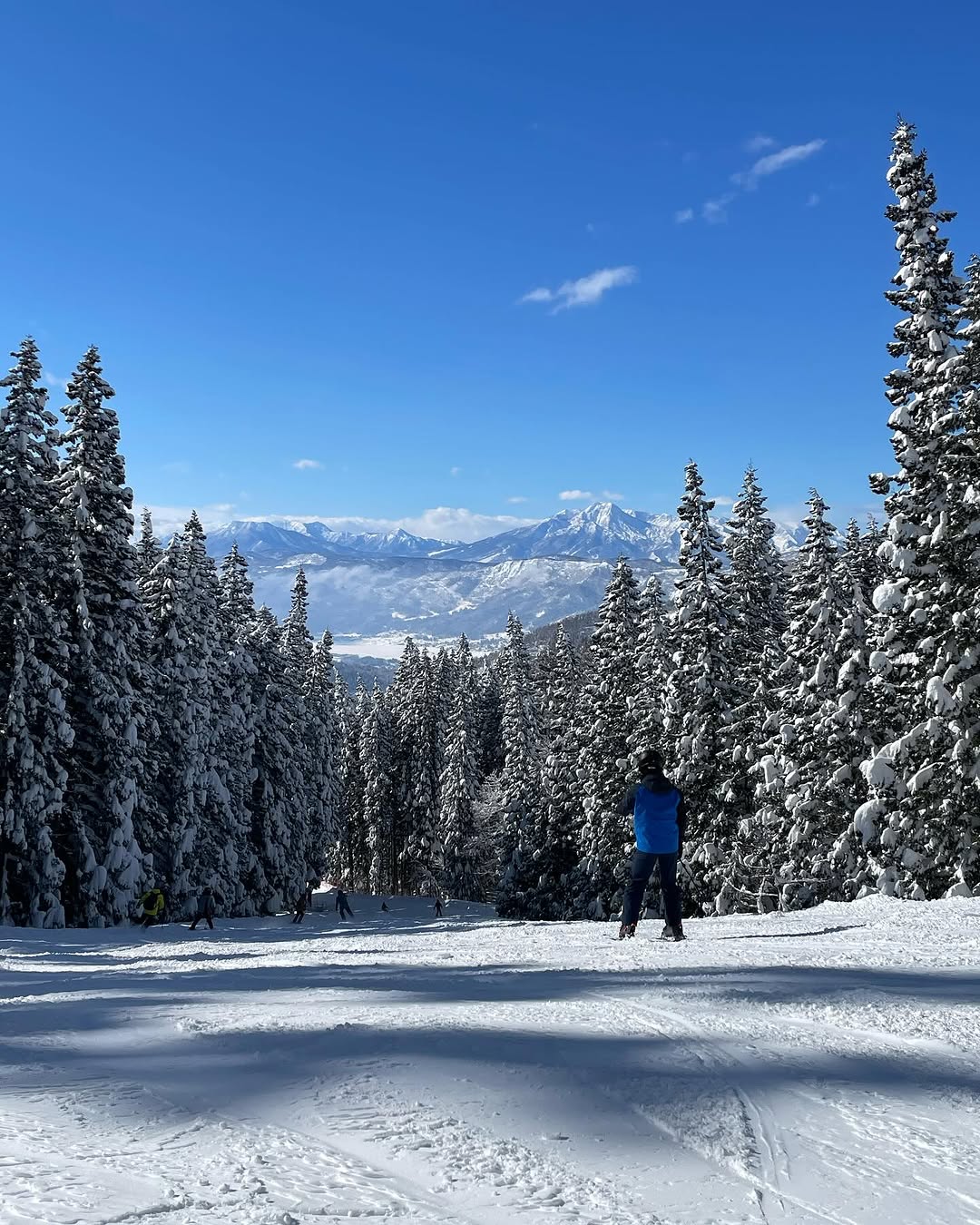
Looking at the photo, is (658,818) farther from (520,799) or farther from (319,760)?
(319,760)

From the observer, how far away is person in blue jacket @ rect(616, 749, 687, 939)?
380 inches

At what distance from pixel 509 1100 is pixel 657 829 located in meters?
6.50

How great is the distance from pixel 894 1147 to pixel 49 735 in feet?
92.8

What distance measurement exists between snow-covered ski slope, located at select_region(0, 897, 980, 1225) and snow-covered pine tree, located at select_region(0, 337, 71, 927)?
22.1 meters

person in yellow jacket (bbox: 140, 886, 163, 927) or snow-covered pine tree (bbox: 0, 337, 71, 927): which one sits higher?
snow-covered pine tree (bbox: 0, 337, 71, 927)

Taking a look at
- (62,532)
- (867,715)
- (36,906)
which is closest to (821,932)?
(867,715)

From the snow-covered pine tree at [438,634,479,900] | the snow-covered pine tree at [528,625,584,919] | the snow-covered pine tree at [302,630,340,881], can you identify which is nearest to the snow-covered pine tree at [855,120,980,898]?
the snow-covered pine tree at [528,625,584,919]

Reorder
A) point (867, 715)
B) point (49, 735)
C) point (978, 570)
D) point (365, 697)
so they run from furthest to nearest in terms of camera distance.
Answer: point (365, 697)
point (49, 735)
point (867, 715)
point (978, 570)

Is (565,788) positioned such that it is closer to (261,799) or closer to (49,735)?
(261,799)

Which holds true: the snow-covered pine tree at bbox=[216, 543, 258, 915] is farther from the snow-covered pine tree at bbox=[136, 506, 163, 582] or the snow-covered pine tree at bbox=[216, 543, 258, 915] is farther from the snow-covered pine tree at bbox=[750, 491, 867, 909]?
the snow-covered pine tree at bbox=[750, 491, 867, 909]

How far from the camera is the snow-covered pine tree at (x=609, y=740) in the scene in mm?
38594

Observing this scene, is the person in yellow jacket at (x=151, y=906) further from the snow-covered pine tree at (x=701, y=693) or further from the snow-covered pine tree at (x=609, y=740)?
the snow-covered pine tree at (x=609, y=740)

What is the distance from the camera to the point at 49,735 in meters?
Result: 27.5

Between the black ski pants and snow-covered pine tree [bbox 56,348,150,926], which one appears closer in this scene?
the black ski pants
